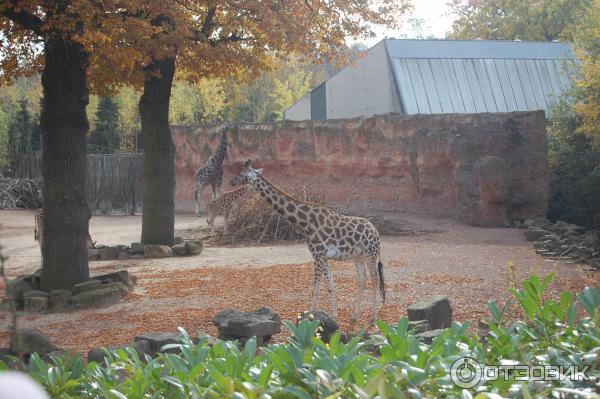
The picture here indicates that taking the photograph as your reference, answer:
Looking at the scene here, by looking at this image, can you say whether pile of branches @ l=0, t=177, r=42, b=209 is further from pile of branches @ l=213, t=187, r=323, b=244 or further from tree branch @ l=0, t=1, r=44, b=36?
tree branch @ l=0, t=1, r=44, b=36

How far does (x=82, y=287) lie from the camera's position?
10.3m

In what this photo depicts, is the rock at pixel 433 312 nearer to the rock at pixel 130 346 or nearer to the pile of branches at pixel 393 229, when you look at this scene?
the rock at pixel 130 346

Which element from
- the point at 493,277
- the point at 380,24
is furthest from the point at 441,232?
the point at 493,277

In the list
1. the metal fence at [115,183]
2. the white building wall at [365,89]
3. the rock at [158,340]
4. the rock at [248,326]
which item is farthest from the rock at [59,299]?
the white building wall at [365,89]

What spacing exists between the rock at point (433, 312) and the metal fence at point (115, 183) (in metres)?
21.2

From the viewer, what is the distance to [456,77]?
28797 millimetres

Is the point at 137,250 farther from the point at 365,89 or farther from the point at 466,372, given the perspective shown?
the point at 365,89

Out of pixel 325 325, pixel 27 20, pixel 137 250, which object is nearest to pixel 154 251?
pixel 137 250

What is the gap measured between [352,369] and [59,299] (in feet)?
24.9

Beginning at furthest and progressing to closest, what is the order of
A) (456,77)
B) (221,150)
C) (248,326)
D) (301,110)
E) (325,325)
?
(301,110) < (456,77) < (221,150) < (325,325) < (248,326)

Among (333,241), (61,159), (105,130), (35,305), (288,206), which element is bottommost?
(35,305)

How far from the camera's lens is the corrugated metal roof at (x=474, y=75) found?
28141mm

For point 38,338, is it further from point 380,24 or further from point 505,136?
point 505,136

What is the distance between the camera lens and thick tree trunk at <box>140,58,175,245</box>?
15148mm
